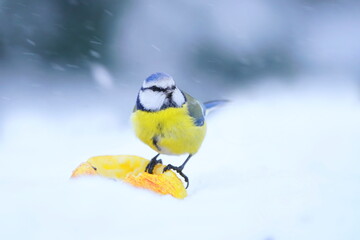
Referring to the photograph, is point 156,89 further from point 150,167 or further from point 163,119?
point 150,167

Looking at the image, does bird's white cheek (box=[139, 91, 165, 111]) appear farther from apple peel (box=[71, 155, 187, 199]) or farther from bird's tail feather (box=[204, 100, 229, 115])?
bird's tail feather (box=[204, 100, 229, 115])

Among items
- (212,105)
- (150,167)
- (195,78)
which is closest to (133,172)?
(150,167)

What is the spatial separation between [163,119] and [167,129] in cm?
3

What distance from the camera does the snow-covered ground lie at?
2.57ft

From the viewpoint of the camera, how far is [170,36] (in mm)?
2729

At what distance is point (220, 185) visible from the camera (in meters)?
1.11

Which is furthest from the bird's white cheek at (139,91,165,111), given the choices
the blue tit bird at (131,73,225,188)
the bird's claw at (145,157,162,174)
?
the bird's claw at (145,157,162,174)

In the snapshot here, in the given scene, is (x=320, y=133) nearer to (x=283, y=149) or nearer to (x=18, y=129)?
(x=283, y=149)

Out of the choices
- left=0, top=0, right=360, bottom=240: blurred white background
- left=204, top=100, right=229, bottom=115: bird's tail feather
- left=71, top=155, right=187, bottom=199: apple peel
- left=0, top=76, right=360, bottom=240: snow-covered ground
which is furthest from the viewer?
left=204, top=100, right=229, bottom=115: bird's tail feather

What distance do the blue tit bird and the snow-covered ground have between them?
111 mm

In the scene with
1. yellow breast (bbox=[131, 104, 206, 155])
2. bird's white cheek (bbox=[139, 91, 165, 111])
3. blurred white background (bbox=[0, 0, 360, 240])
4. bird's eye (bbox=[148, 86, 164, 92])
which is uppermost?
bird's eye (bbox=[148, 86, 164, 92])

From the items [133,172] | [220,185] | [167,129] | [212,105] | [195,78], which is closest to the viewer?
[220,185]

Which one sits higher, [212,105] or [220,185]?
[220,185]

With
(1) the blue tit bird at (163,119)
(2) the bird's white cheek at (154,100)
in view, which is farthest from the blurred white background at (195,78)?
(2) the bird's white cheek at (154,100)
